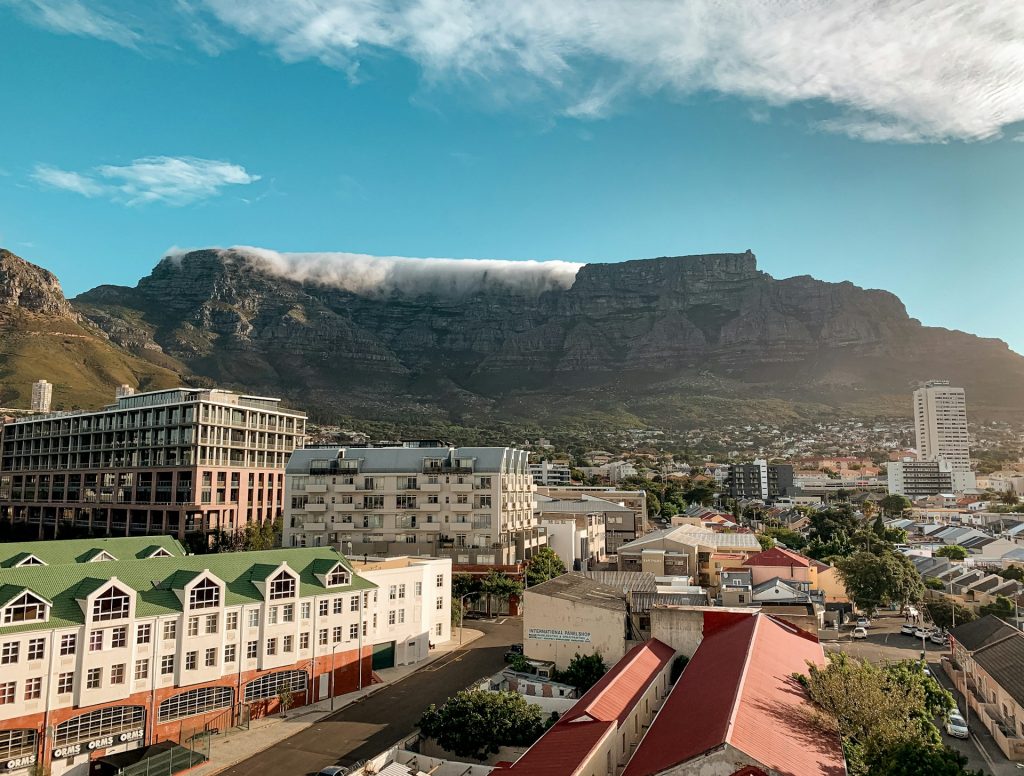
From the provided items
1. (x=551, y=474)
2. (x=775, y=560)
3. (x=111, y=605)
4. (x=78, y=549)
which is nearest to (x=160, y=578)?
(x=111, y=605)

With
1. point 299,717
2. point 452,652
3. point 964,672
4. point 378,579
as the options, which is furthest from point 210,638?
point 964,672

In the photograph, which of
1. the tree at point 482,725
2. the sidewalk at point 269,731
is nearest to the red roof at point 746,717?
the tree at point 482,725

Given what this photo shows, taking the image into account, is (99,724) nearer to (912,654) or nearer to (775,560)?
(912,654)

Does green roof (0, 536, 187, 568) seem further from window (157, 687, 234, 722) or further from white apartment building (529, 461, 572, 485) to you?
white apartment building (529, 461, 572, 485)

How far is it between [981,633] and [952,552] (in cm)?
5569

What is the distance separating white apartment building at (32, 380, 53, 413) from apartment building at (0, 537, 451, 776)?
5047 inches

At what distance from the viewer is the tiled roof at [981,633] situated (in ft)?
164

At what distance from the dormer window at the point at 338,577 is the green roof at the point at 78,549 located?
993cm

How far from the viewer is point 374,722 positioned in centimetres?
4275

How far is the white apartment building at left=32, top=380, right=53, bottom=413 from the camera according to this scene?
6304 inches

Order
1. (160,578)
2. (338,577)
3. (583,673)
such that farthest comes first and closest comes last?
1. (338,577)
2. (583,673)
3. (160,578)

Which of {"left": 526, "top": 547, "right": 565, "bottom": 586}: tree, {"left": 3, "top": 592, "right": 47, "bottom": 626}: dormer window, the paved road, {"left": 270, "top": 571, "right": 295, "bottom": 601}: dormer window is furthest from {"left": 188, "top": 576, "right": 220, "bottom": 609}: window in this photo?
{"left": 526, "top": 547, "right": 565, "bottom": 586}: tree

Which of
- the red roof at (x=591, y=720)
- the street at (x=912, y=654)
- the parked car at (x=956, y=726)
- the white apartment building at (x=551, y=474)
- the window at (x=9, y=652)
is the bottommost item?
the street at (x=912, y=654)

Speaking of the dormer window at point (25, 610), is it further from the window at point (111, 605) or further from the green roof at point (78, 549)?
the green roof at point (78, 549)
